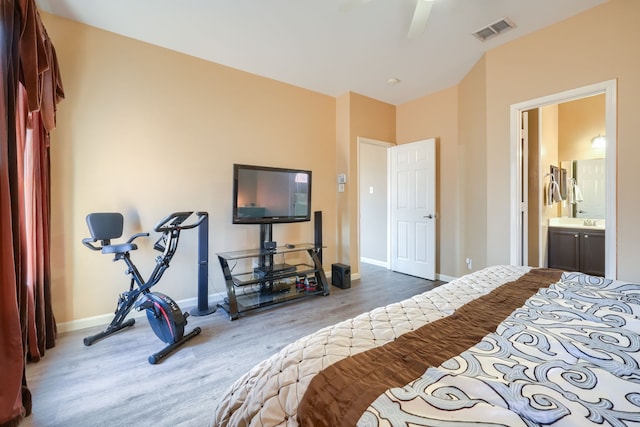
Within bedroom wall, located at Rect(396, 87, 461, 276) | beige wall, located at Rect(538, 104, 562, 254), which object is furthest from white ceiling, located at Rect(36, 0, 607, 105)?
beige wall, located at Rect(538, 104, 562, 254)

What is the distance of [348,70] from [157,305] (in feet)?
10.7

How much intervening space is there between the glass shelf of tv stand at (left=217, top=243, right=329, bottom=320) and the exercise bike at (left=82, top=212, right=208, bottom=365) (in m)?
0.54

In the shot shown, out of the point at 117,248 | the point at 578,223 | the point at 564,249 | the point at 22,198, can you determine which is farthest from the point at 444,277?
the point at 22,198

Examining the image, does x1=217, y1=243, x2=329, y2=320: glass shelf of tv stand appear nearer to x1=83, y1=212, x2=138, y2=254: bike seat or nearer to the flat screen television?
the flat screen television

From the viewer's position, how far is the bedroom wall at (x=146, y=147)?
2.50 m

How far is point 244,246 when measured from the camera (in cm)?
345

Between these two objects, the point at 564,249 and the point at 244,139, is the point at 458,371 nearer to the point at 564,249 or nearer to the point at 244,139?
the point at 244,139

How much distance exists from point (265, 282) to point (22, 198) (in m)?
2.19

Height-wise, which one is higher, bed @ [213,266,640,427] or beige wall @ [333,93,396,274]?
beige wall @ [333,93,396,274]

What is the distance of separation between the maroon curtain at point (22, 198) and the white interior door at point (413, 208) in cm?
416

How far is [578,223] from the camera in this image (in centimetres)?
416

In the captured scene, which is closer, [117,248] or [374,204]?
[117,248]

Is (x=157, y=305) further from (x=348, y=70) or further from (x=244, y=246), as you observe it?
(x=348, y=70)

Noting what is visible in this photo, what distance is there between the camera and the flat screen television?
3133 millimetres
